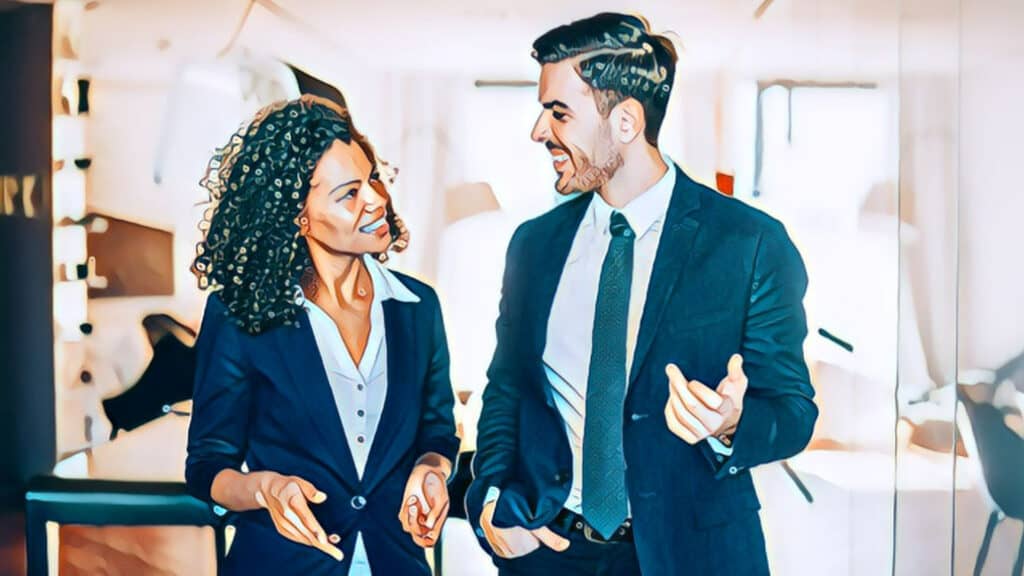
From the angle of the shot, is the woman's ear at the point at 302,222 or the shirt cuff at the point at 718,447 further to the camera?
the woman's ear at the point at 302,222

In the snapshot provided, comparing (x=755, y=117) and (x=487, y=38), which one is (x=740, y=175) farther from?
(x=487, y=38)

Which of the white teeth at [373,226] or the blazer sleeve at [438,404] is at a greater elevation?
the white teeth at [373,226]

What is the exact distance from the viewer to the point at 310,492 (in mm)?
2162

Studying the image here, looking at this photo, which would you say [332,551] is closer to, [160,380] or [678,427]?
[160,380]

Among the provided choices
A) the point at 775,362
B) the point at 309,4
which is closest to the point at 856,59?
the point at 775,362

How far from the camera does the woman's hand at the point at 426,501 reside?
2.19 m

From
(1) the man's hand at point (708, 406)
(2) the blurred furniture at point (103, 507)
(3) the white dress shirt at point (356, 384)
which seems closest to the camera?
(1) the man's hand at point (708, 406)

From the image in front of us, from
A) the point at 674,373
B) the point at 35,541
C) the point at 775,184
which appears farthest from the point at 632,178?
the point at 35,541

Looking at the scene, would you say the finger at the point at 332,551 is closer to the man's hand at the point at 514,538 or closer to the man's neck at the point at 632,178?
the man's hand at the point at 514,538

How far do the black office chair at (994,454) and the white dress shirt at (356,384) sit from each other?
4.74ft

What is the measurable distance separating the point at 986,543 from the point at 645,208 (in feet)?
3.97

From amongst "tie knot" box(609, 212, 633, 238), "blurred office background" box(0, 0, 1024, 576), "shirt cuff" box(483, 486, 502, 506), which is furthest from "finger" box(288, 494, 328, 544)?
"tie knot" box(609, 212, 633, 238)

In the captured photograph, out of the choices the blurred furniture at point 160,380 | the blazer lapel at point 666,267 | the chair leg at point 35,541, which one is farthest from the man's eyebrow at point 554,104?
the chair leg at point 35,541

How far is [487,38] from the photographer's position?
7.35ft
